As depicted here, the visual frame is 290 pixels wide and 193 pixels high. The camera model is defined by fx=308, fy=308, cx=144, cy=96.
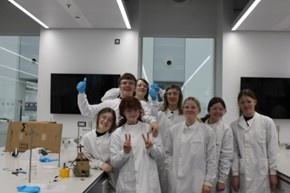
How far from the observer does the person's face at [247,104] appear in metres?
2.70

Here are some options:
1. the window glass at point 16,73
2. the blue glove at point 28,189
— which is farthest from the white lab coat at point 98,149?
the window glass at point 16,73

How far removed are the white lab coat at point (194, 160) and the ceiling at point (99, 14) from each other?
7.11ft

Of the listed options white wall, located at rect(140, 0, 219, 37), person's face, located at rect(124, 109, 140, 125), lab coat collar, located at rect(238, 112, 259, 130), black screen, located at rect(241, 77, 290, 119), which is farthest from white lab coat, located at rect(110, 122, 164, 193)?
white wall, located at rect(140, 0, 219, 37)

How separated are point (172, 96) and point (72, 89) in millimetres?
2696

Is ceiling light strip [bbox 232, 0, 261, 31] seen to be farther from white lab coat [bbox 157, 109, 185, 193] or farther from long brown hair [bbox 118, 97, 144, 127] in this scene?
long brown hair [bbox 118, 97, 144, 127]

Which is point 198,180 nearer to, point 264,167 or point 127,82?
point 264,167

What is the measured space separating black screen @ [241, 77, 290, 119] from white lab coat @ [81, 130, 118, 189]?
3.24 m

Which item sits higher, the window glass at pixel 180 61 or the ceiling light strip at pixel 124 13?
the ceiling light strip at pixel 124 13

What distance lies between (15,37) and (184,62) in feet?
10.8

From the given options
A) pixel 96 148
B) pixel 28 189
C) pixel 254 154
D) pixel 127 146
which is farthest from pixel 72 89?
pixel 28 189

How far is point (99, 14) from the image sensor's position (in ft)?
14.8

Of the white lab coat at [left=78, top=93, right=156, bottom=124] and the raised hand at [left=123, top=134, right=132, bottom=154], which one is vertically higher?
the white lab coat at [left=78, top=93, right=156, bottom=124]

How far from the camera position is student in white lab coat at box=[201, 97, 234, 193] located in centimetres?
261

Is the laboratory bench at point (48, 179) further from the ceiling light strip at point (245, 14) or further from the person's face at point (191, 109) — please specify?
the ceiling light strip at point (245, 14)
